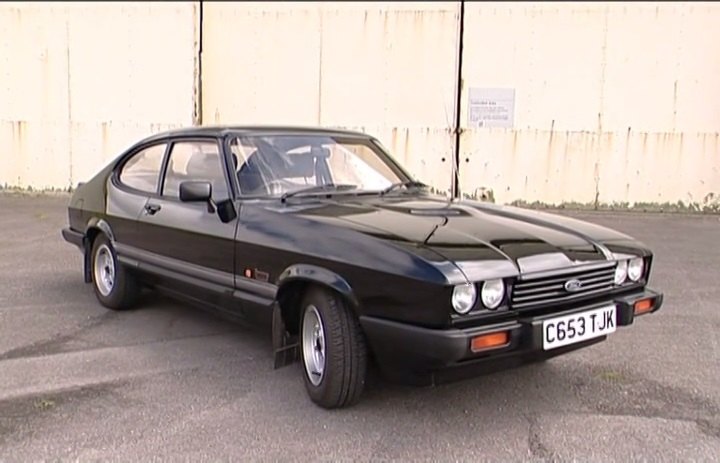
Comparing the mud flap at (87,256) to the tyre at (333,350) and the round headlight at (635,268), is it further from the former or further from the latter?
the round headlight at (635,268)

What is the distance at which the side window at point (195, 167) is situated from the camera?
3.97 meters

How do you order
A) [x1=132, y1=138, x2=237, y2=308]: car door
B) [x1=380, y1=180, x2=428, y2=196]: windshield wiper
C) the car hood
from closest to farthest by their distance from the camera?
the car hood
[x1=132, y1=138, x2=237, y2=308]: car door
[x1=380, y1=180, x2=428, y2=196]: windshield wiper

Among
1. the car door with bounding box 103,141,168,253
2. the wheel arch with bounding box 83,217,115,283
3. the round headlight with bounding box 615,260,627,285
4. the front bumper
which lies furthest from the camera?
the wheel arch with bounding box 83,217,115,283

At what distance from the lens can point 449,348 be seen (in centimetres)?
263

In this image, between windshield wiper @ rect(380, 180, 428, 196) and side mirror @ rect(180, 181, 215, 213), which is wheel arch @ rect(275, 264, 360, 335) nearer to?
→ side mirror @ rect(180, 181, 215, 213)

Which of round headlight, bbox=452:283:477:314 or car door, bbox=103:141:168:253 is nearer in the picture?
round headlight, bbox=452:283:477:314

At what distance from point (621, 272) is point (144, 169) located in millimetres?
3400

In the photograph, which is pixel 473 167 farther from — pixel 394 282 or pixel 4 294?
pixel 394 282

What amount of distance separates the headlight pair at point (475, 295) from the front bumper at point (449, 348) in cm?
9

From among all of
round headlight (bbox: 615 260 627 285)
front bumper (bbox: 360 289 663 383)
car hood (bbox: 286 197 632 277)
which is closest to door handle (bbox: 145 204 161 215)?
car hood (bbox: 286 197 632 277)

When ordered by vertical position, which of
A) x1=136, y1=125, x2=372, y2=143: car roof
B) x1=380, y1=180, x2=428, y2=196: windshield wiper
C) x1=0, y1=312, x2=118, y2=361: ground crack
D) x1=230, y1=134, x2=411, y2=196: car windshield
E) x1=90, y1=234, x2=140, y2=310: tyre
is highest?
x1=136, y1=125, x2=372, y2=143: car roof

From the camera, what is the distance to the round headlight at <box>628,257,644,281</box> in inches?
131

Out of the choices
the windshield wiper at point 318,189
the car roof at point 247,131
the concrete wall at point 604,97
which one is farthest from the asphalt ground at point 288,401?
the concrete wall at point 604,97

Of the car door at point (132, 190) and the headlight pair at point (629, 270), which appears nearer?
the headlight pair at point (629, 270)
